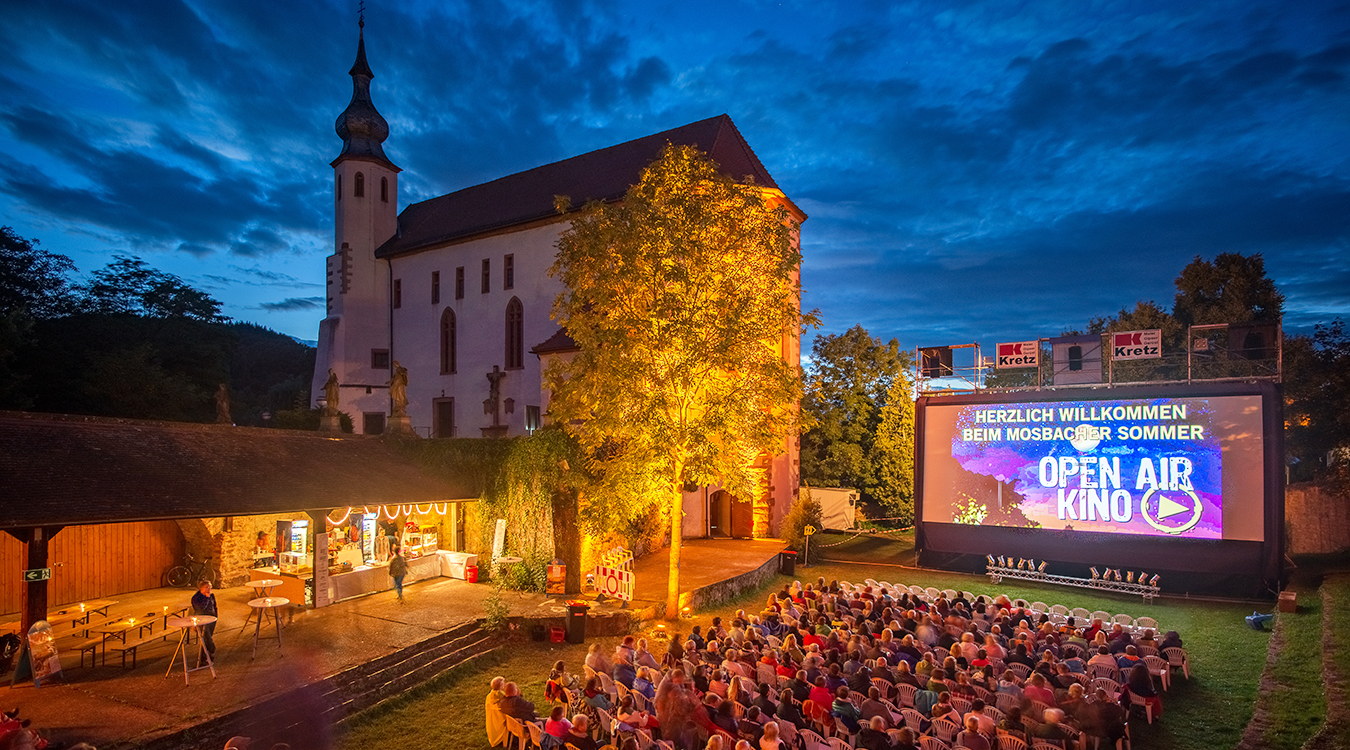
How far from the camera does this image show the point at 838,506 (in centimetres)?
3003

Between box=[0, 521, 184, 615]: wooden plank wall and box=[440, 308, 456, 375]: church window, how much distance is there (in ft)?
51.4

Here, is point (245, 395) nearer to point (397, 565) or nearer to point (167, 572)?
point (167, 572)

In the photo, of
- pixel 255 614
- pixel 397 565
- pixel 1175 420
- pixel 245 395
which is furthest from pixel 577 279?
pixel 245 395

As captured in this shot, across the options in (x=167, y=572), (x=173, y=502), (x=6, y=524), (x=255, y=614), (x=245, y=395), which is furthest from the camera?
(x=245, y=395)

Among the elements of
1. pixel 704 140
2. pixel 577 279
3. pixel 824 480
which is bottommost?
pixel 824 480

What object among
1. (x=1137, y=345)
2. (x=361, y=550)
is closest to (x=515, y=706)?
(x=361, y=550)

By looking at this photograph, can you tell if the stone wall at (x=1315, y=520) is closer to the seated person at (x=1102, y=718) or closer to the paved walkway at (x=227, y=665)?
the seated person at (x=1102, y=718)

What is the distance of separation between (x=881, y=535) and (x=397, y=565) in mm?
19665

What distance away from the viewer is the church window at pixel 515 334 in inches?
1187

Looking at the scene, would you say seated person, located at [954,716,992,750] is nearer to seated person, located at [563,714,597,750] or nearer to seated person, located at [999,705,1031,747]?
seated person, located at [999,705,1031,747]

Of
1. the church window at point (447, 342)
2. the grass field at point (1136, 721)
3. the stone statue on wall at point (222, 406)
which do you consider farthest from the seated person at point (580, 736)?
the church window at point (447, 342)

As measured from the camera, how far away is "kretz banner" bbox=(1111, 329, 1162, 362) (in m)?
Answer: 17.6

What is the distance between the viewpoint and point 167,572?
17.9 meters

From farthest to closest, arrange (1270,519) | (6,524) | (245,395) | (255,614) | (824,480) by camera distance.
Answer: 1. (245,395)
2. (824,480)
3. (1270,519)
4. (255,614)
5. (6,524)
